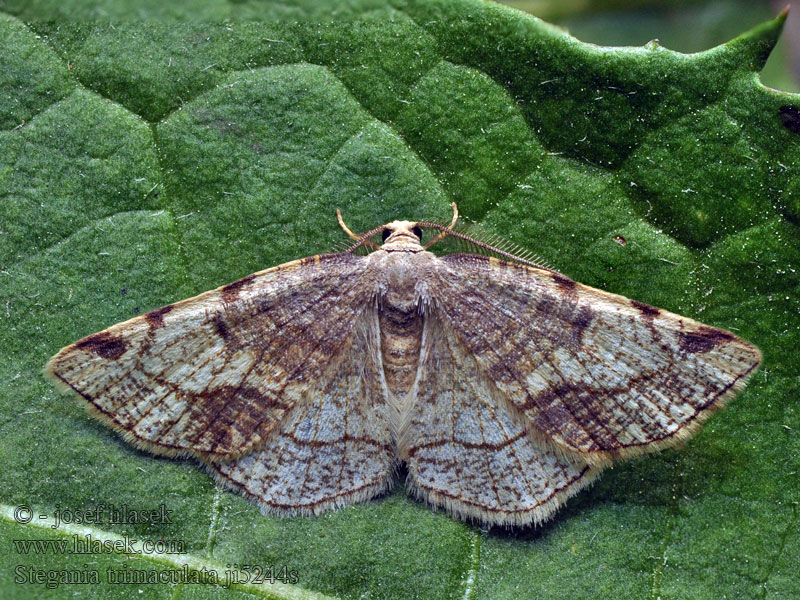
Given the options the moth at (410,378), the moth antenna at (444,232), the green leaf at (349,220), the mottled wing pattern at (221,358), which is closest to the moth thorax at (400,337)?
the moth at (410,378)

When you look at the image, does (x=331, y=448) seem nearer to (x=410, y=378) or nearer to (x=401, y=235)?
(x=410, y=378)

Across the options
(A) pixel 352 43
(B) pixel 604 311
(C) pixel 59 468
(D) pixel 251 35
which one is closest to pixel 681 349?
(B) pixel 604 311

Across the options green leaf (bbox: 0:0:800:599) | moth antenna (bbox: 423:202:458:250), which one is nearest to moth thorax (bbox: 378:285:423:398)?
moth antenna (bbox: 423:202:458:250)

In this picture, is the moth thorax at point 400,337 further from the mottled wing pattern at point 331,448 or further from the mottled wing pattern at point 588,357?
the mottled wing pattern at point 588,357

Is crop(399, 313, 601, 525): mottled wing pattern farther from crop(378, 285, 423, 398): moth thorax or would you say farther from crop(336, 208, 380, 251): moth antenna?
crop(336, 208, 380, 251): moth antenna

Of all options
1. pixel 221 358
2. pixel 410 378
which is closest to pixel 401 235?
pixel 410 378

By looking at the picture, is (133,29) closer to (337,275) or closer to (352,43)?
(352,43)
